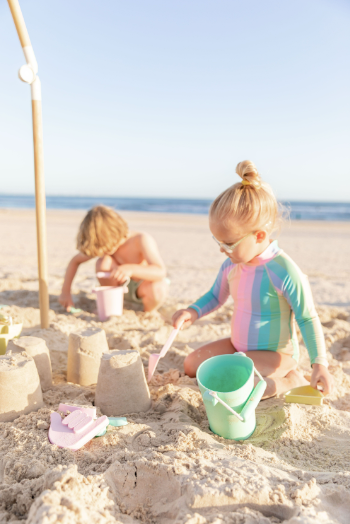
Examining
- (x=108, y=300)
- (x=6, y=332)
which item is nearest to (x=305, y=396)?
(x=6, y=332)

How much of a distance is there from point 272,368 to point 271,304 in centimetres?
33

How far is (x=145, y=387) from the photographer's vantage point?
68.7 inches

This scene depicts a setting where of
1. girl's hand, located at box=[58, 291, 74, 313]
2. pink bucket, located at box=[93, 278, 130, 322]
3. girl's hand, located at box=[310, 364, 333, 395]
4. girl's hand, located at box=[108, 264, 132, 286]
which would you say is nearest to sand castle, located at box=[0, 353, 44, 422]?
girl's hand, located at box=[310, 364, 333, 395]

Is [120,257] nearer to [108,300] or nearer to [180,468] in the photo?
[108,300]

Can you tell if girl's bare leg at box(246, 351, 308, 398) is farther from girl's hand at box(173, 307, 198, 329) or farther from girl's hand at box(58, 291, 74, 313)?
girl's hand at box(58, 291, 74, 313)

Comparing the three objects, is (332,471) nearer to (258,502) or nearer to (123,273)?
(258,502)

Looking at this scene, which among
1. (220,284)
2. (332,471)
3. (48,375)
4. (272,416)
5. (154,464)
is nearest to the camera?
(154,464)

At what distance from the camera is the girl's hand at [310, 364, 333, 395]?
1.74 m

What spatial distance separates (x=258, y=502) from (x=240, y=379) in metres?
0.69

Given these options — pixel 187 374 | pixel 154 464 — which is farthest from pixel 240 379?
pixel 154 464

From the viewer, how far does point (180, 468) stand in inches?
46.3

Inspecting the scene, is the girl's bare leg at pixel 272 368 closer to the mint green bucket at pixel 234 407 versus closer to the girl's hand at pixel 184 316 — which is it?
the girl's hand at pixel 184 316

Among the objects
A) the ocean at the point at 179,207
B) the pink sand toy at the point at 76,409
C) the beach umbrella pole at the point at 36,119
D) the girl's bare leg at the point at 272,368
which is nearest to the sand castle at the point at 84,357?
the pink sand toy at the point at 76,409

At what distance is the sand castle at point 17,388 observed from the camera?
5.00ft
